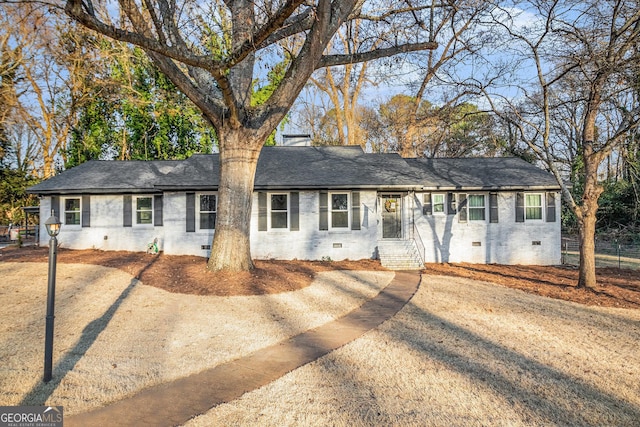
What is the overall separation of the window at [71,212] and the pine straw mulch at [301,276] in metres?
1.46

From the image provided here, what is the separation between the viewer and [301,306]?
7051 mm

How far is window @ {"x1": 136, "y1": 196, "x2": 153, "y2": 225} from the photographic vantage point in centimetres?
1409

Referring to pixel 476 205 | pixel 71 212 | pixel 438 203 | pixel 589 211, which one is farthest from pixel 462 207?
pixel 71 212

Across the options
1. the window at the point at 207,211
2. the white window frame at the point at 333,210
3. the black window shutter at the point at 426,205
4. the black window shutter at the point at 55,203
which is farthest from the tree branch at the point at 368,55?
the black window shutter at the point at 55,203

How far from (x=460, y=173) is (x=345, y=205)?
5.52 m

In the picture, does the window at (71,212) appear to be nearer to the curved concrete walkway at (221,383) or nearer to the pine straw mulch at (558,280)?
the curved concrete walkway at (221,383)

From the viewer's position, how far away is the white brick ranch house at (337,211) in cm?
1308

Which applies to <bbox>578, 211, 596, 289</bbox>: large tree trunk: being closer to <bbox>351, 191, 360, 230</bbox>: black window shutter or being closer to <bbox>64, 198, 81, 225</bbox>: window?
<bbox>351, 191, 360, 230</bbox>: black window shutter

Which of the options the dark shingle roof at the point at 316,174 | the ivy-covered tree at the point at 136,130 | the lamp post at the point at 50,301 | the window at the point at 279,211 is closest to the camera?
the lamp post at the point at 50,301

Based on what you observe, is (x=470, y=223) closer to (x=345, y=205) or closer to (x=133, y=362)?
(x=345, y=205)

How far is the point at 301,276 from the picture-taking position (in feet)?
31.3

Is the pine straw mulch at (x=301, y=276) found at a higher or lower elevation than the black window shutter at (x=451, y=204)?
lower

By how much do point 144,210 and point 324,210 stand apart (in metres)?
→ 7.54

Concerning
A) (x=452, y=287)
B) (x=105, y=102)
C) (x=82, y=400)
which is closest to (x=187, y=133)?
(x=105, y=102)
